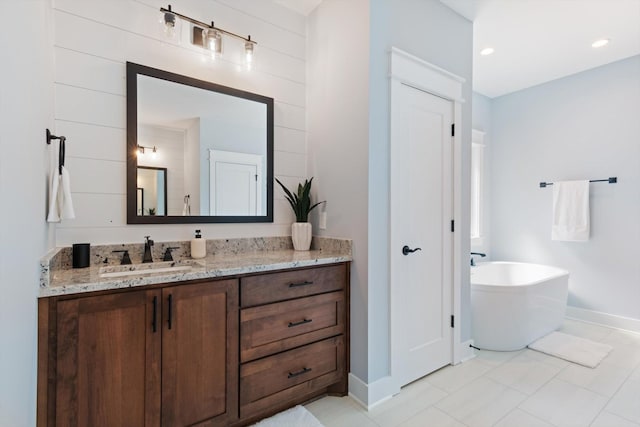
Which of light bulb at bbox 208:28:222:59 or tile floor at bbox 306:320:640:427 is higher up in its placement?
light bulb at bbox 208:28:222:59

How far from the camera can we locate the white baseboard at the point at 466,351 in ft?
8.15

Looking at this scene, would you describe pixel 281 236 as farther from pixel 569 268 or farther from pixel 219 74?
pixel 569 268

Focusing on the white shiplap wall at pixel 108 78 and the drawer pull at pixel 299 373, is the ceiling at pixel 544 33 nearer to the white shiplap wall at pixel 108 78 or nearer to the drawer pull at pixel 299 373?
the white shiplap wall at pixel 108 78

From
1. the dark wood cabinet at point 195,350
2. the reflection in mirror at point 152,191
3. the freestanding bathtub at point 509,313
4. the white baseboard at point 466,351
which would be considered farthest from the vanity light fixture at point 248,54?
the white baseboard at point 466,351

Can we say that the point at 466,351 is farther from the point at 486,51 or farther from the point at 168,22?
the point at 168,22

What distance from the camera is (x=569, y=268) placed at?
356 cm

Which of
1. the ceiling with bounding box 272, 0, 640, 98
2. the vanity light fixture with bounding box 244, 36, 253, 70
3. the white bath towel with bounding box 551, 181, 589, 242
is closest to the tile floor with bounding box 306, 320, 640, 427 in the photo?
the white bath towel with bounding box 551, 181, 589, 242

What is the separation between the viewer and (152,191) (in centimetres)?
187

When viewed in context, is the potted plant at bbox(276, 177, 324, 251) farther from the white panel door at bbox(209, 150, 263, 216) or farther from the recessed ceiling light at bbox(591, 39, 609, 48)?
the recessed ceiling light at bbox(591, 39, 609, 48)

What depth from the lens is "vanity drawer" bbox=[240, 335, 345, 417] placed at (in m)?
1.63

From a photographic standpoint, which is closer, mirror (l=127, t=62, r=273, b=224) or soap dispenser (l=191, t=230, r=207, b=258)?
mirror (l=127, t=62, r=273, b=224)

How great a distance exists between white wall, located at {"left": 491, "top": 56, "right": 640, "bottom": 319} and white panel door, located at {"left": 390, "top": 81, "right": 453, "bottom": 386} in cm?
216

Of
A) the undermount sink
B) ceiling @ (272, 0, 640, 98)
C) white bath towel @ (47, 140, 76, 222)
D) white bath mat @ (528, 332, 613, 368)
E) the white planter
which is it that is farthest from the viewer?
white bath mat @ (528, 332, 613, 368)

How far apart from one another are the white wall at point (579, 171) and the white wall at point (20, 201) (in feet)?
15.2
